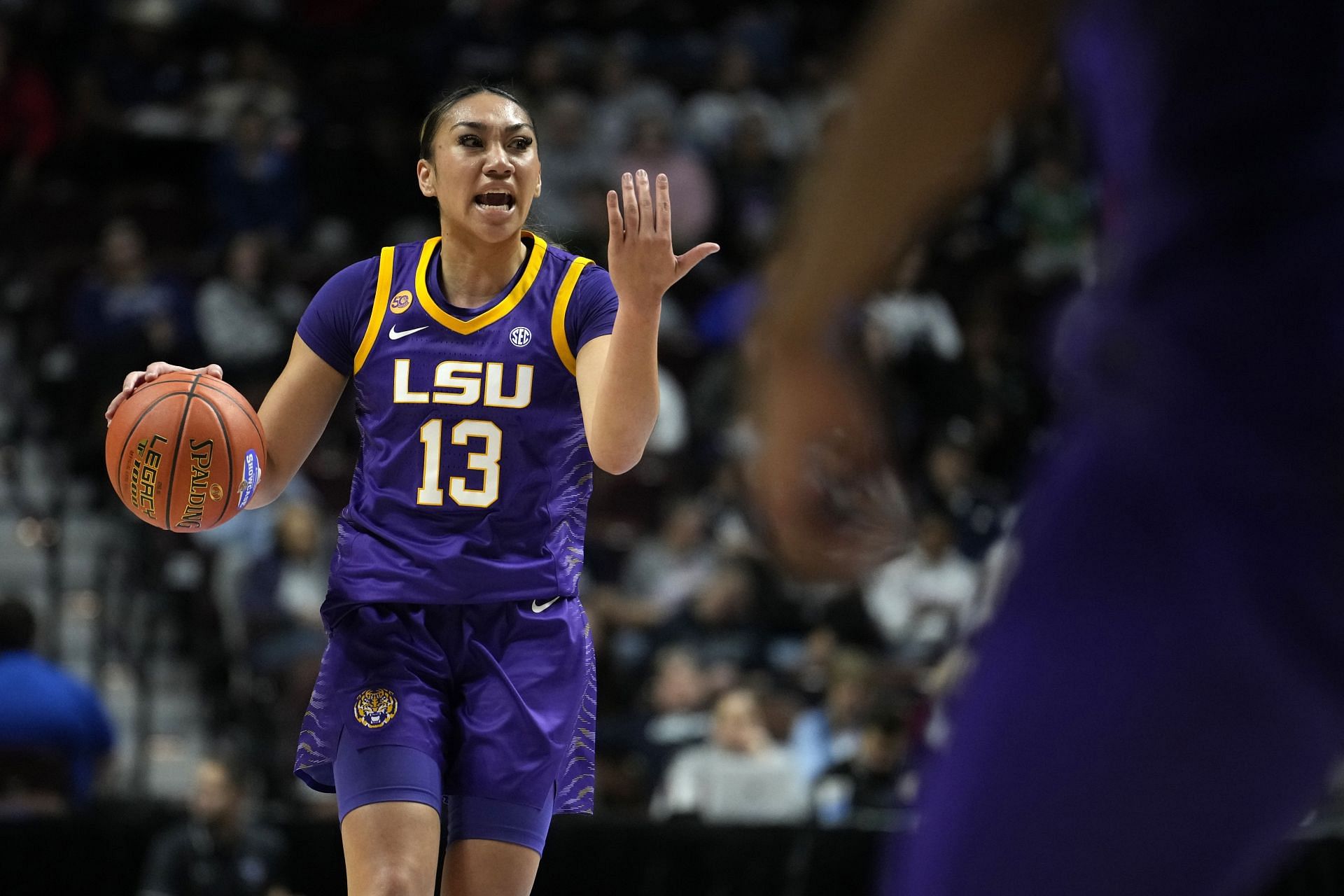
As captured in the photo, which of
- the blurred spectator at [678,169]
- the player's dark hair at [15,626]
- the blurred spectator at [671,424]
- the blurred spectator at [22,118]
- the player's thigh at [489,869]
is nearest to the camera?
the player's thigh at [489,869]

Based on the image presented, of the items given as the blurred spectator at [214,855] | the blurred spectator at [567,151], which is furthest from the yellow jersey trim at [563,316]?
the blurred spectator at [567,151]

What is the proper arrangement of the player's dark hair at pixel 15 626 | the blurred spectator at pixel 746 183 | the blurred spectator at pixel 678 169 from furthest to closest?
1. the blurred spectator at pixel 746 183
2. the blurred spectator at pixel 678 169
3. the player's dark hair at pixel 15 626

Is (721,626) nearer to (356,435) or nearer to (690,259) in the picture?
(356,435)

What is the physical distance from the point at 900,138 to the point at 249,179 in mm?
11201

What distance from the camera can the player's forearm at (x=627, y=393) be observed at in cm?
365

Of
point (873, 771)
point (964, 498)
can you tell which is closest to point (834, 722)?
point (873, 771)

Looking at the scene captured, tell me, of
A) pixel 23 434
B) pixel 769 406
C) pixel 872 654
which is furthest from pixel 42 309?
pixel 769 406

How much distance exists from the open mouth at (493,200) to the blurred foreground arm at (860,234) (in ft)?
8.30

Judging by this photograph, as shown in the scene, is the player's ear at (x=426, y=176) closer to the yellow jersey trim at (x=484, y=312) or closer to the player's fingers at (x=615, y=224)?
the yellow jersey trim at (x=484, y=312)

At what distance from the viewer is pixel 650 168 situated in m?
13.0

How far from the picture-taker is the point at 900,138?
1668 millimetres

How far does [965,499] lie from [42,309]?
5.81 m

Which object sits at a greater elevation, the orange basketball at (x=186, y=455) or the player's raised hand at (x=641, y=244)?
the player's raised hand at (x=641, y=244)

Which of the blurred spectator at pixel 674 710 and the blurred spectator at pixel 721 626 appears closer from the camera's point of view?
the blurred spectator at pixel 674 710
